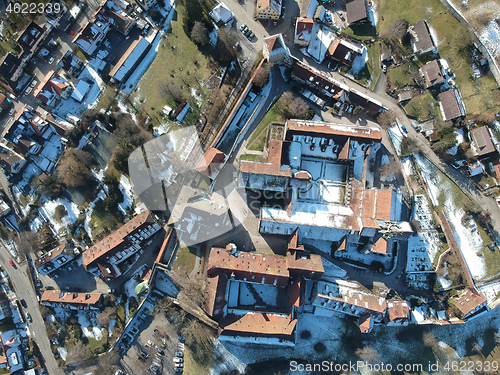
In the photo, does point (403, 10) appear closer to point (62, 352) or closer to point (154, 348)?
point (154, 348)

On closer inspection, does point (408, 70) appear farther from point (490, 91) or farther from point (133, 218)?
point (133, 218)

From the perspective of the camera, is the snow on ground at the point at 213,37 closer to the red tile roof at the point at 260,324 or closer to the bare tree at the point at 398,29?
the bare tree at the point at 398,29

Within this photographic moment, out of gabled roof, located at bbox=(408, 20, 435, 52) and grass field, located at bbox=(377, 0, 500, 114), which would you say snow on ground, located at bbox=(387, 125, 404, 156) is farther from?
gabled roof, located at bbox=(408, 20, 435, 52)

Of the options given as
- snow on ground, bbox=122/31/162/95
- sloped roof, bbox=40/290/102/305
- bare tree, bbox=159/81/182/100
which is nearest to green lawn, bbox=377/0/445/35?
bare tree, bbox=159/81/182/100

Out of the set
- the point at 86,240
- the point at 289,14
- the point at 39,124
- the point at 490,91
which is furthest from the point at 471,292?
the point at 39,124

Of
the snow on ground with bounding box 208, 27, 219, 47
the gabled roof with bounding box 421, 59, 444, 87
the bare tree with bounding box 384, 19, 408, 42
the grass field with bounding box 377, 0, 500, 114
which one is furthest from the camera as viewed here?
the snow on ground with bounding box 208, 27, 219, 47

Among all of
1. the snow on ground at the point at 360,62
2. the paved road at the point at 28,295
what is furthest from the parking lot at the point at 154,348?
the snow on ground at the point at 360,62
